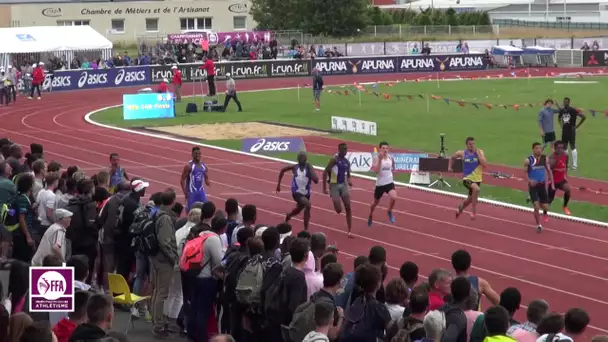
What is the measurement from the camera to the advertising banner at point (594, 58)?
239 ft

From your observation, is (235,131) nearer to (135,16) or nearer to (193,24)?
(135,16)

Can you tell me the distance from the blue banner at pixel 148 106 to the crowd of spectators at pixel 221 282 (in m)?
26.2

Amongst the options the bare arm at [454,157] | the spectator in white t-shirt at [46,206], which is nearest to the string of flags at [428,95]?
the bare arm at [454,157]

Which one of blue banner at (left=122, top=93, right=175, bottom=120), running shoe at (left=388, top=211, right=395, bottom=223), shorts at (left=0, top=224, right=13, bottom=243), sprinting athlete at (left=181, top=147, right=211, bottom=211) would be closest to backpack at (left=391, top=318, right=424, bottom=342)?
shorts at (left=0, top=224, right=13, bottom=243)

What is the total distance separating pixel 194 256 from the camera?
13.0 meters

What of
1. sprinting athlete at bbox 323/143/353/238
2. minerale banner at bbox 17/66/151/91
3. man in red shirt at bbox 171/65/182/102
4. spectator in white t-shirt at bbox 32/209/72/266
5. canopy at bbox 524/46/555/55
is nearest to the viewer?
spectator in white t-shirt at bbox 32/209/72/266

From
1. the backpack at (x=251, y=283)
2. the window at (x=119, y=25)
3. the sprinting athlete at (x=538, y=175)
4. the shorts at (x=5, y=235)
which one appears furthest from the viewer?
the window at (x=119, y=25)

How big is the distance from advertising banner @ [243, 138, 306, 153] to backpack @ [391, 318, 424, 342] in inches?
841

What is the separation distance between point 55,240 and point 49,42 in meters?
48.9

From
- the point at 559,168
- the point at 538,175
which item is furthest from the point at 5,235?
the point at 559,168

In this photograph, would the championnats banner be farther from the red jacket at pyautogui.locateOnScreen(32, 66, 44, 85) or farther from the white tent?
the red jacket at pyautogui.locateOnScreen(32, 66, 44, 85)

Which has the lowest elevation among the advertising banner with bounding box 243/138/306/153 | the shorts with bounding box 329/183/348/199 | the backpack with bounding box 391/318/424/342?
the advertising banner with bounding box 243/138/306/153

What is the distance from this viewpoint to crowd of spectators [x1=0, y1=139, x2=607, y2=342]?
30.3ft

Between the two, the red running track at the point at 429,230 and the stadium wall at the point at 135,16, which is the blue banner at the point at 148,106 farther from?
the stadium wall at the point at 135,16
